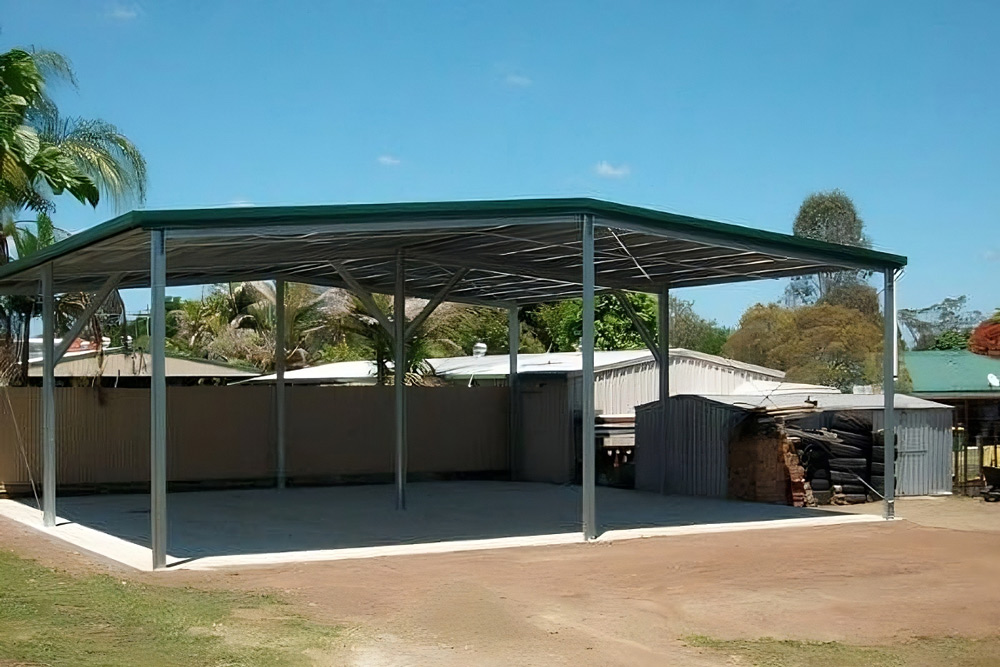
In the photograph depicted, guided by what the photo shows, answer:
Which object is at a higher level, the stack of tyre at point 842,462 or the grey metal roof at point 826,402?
the grey metal roof at point 826,402

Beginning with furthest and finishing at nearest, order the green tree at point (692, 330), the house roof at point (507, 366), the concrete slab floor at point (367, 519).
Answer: the green tree at point (692, 330)
the house roof at point (507, 366)
the concrete slab floor at point (367, 519)

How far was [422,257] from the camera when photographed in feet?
58.2

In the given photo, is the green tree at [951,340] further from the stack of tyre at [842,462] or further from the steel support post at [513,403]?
the stack of tyre at [842,462]

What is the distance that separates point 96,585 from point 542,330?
36741 millimetres

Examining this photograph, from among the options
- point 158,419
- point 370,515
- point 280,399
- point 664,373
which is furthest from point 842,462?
point 158,419

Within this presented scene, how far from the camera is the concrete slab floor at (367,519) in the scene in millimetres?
13688

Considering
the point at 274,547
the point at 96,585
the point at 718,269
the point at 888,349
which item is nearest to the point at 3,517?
the point at 274,547

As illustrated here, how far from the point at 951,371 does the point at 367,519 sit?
27.7m

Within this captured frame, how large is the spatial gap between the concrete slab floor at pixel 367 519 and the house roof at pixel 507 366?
3.96 meters

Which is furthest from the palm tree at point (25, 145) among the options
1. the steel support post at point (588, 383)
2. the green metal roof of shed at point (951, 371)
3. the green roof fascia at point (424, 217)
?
the green metal roof of shed at point (951, 371)

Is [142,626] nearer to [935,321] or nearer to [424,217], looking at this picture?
[424,217]

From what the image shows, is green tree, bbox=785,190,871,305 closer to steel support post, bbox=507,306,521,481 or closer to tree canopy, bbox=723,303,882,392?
tree canopy, bbox=723,303,882,392

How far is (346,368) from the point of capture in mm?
31719

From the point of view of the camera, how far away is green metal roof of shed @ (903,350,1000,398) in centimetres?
3691
